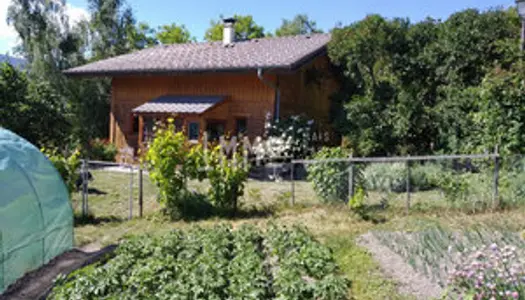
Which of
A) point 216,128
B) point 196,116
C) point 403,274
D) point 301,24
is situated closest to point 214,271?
point 403,274

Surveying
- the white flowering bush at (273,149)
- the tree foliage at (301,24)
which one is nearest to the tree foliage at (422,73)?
A: the white flowering bush at (273,149)

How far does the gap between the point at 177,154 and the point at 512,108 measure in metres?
7.85

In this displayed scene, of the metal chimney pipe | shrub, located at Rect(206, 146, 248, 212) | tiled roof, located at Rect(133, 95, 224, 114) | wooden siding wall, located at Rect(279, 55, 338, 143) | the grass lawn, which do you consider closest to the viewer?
the grass lawn

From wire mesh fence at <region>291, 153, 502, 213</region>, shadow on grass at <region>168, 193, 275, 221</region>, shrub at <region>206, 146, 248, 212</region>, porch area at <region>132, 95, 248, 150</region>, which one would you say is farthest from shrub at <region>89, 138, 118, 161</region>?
wire mesh fence at <region>291, 153, 502, 213</region>

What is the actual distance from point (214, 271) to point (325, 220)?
3.51 meters

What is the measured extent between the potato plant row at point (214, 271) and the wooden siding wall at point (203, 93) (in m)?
9.91

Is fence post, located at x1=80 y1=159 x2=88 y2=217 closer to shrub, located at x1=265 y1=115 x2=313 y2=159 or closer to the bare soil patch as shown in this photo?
the bare soil patch

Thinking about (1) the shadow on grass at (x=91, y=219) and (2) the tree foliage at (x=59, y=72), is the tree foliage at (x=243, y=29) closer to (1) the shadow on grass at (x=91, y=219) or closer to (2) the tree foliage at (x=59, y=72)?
(2) the tree foliage at (x=59, y=72)

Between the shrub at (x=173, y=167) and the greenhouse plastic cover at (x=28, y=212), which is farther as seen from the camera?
the shrub at (x=173, y=167)

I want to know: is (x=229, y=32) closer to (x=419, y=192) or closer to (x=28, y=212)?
(x=419, y=192)

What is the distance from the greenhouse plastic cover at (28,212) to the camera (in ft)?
19.0

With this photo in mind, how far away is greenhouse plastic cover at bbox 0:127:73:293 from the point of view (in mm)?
5797

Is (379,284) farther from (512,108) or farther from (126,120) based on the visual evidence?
(126,120)

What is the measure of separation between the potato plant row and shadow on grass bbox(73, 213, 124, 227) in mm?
2824
